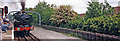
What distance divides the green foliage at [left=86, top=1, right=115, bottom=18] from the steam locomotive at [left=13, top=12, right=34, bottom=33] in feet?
23.9

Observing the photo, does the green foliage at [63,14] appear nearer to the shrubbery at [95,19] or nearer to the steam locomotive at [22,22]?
the shrubbery at [95,19]

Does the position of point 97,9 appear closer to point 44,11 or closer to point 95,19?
point 95,19

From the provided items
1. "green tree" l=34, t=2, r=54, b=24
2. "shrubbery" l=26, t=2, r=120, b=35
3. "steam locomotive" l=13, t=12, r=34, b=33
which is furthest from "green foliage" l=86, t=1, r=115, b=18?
"green tree" l=34, t=2, r=54, b=24

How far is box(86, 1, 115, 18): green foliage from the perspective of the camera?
15.8 metres

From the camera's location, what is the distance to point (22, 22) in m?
18.5

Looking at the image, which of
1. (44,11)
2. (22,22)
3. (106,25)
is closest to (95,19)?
(106,25)

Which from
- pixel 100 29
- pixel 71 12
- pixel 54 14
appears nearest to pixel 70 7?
pixel 71 12

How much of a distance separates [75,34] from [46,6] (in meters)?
15.3

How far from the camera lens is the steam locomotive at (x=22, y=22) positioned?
59.0ft

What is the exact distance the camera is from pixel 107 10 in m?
15.9

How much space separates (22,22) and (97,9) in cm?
888

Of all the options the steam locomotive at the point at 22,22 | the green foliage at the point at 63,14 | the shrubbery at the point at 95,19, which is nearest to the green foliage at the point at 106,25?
the shrubbery at the point at 95,19

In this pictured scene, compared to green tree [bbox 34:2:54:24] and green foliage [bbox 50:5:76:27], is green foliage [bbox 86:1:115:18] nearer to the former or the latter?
green foliage [bbox 50:5:76:27]

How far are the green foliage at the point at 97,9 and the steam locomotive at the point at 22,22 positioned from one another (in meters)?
7.28
